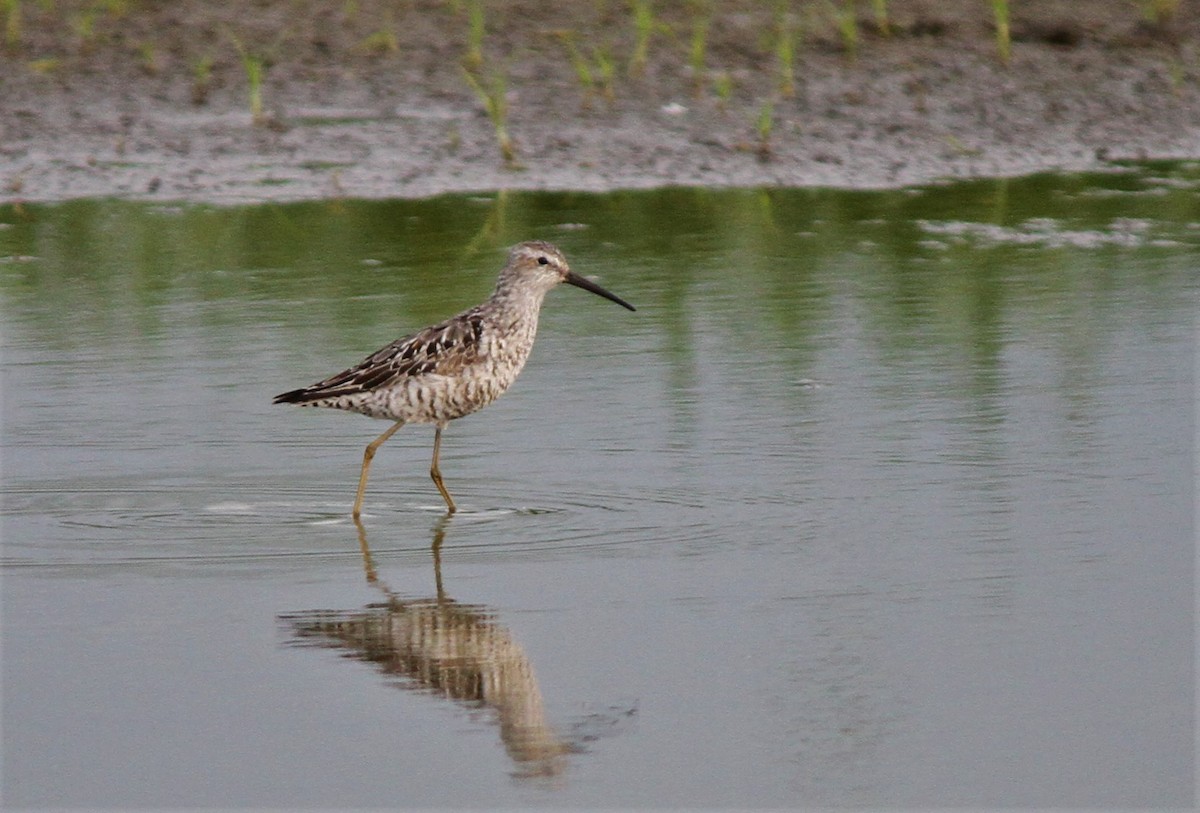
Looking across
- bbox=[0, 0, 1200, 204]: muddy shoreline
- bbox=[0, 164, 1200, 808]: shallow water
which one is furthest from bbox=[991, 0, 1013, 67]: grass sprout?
bbox=[0, 164, 1200, 808]: shallow water

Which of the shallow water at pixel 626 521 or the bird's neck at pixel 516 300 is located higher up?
the bird's neck at pixel 516 300

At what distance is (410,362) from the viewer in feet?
26.9

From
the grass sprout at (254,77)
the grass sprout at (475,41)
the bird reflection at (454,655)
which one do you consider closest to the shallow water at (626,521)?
the bird reflection at (454,655)

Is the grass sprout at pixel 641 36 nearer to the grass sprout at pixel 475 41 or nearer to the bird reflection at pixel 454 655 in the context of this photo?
the grass sprout at pixel 475 41

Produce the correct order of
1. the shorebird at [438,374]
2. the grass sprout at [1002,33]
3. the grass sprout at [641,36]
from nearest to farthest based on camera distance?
the shorebird at [438,374] → the grass sprout at [641,36] → the grass sprout at [1002,33]

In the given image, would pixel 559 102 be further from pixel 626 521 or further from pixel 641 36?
pixel 626 521

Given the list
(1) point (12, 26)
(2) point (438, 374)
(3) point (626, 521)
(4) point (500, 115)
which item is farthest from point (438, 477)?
(1) point (12, 26)

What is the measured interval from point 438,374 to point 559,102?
745 cm

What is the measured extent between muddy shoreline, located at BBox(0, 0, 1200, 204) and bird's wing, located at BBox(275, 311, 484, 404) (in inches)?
224

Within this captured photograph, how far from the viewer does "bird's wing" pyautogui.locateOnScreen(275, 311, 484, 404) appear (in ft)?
26.7

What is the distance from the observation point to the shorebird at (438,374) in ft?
26.6

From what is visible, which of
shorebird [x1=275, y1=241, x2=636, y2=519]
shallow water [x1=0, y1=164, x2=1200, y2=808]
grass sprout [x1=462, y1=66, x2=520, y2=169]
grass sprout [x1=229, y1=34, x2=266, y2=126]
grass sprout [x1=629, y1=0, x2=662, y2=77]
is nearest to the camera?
shallow water [x1=0, y1=164, x2=1200, y2=808]

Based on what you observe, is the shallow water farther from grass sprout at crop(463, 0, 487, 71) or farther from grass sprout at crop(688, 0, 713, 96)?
grass sprout at crop(463, 0, 487, 71)

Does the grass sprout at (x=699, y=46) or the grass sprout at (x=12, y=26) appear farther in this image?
the grass sprout at (x=12, y=26)
